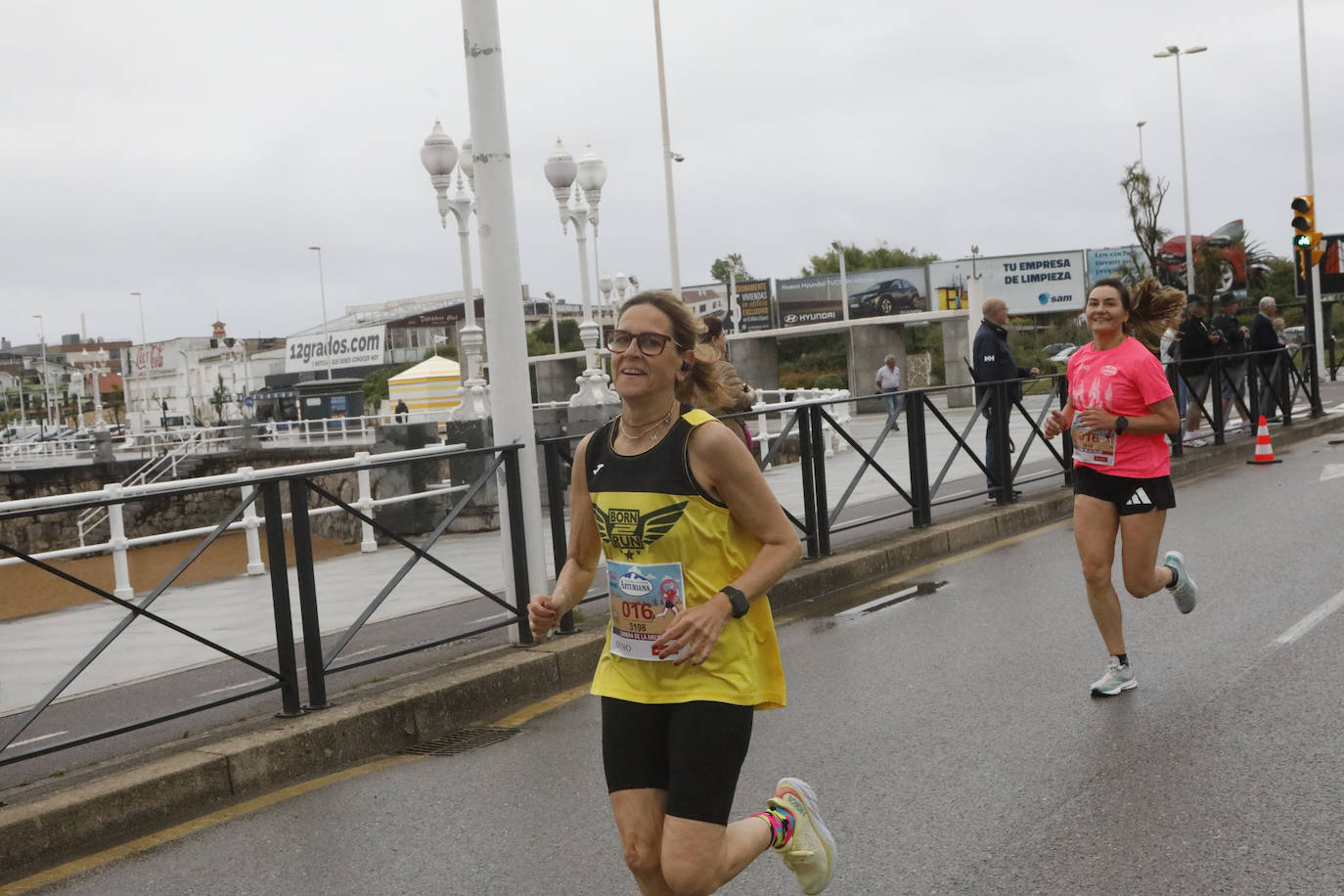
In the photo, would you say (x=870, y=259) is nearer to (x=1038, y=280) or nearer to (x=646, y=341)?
(x=1038, y=280)

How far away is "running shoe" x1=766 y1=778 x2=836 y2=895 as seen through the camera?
3393 mm

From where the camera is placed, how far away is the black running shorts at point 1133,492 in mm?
5875

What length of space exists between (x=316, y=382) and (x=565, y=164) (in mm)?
64548

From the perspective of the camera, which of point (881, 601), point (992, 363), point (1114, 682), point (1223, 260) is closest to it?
point (1114, 682)

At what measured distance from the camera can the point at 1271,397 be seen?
63.1 feet

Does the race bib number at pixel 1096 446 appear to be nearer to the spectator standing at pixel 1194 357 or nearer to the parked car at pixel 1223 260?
the spectator standing at pixel 1194 357

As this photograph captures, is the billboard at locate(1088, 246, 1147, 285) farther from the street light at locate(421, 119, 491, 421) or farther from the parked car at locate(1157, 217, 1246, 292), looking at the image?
the street light at locate(421, 119, 491, 421)

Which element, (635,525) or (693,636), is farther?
(635,525)

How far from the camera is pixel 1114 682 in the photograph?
19.1 feet

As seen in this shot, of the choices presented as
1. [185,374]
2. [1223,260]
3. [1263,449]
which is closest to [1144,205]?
[1223,260]

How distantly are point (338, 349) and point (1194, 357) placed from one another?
7229 centimetres

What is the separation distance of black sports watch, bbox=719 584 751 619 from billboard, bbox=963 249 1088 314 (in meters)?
60.5

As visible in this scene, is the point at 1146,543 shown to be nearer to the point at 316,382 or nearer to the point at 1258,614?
the point at 1258,614

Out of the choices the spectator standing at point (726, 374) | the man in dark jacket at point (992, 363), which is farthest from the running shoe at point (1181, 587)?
the man in dark jacket at point (992, 363)
